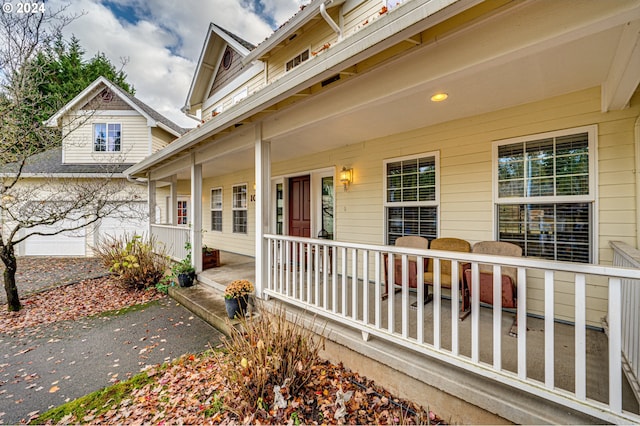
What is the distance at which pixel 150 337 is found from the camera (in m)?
3.77

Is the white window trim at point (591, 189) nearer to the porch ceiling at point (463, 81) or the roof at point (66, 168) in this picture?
the porch ceiling at point (463, 81)

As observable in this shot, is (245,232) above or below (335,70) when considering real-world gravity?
below

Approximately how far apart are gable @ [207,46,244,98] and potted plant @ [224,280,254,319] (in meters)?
7.51

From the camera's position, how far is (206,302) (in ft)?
14.5

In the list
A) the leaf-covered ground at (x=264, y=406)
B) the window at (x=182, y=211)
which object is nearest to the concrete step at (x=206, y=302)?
the leaf-covered ground at (x=264, y=406)

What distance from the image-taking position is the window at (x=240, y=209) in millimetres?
7955

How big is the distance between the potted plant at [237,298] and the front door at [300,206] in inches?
99.4

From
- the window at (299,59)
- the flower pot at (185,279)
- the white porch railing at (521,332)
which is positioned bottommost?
the flower pot at (185,279)

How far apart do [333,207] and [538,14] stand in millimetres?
4176

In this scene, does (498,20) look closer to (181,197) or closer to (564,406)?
(564,406)

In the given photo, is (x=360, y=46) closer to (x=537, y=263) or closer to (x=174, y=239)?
(x=537, y=263)

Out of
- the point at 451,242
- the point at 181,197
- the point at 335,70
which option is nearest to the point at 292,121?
the point at 335,70

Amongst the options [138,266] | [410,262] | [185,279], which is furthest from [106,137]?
[410,262]

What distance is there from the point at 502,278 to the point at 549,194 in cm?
113
